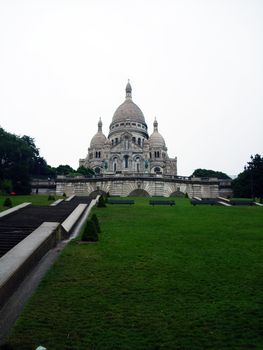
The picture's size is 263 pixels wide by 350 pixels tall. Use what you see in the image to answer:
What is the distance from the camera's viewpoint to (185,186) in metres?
53.3

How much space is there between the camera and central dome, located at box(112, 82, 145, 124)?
308ft

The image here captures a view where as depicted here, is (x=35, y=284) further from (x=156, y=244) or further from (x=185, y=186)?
(x=185, y=186)

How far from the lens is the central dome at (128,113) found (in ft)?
308

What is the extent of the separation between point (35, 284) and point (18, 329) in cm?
253

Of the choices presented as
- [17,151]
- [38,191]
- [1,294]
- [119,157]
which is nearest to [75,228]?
[1,294]

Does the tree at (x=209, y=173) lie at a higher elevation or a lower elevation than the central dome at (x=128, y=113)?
lower

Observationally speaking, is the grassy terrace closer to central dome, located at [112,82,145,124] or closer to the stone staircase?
the stone staircase

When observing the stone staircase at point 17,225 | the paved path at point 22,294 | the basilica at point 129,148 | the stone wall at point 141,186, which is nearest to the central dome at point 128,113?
the basilica at point 129,148

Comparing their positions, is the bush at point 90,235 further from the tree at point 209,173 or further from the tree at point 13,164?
the tree at point 209,173

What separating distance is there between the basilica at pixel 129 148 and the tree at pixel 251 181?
23.2 m

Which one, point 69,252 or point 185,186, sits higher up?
point 185,186

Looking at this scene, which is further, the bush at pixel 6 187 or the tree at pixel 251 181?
the tree at pixel 251 181

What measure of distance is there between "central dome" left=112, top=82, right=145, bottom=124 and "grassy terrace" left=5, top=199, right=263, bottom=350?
8191 centimetres

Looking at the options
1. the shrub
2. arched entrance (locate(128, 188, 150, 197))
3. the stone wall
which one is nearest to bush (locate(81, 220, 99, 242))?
the shrub
